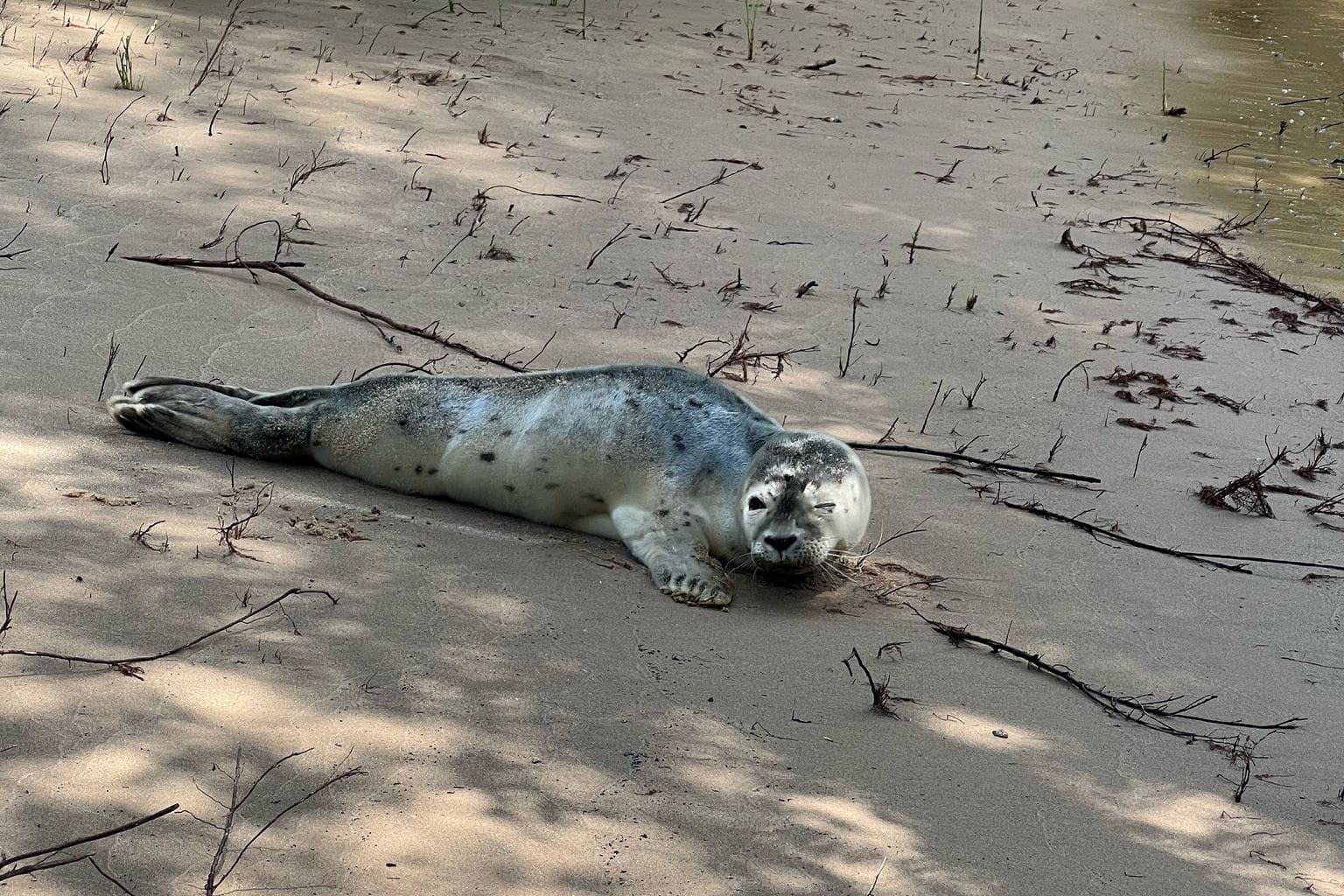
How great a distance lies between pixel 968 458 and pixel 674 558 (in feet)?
6.30

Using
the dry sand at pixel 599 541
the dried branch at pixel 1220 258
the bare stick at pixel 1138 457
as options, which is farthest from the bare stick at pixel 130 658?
the dried branch at pixel 1220 258

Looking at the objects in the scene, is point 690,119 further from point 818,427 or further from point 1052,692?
point 1052,692

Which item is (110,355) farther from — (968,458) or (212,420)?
(968,458)

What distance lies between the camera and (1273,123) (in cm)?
1434

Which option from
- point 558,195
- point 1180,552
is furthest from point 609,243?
point 1180,552

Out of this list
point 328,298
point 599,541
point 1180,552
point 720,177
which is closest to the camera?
point 599,541

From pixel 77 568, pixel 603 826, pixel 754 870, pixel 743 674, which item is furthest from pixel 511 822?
pixel 77 568

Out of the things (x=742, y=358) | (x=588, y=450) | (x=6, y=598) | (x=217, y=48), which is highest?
(x=217, y=48)

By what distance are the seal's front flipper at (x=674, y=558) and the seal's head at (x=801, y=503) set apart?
173 millimetres

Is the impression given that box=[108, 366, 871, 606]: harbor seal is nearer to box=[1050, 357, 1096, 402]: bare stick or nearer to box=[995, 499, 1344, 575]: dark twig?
box=[995, 499, 1344, 575]: dark twig

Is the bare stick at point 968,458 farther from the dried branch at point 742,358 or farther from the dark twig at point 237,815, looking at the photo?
the dark twig at point 237,815

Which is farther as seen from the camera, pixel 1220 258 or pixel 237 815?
pixel 1220 258

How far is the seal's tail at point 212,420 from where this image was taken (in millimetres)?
5340

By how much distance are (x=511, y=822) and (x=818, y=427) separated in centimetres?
360
